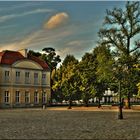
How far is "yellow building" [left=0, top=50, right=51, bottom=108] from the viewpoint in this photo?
216ft

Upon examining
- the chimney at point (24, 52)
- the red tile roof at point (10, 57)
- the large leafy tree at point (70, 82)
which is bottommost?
the large leafy tree at point (70, 82)

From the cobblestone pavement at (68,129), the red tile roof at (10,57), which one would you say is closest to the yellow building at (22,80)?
the red tile roof at (10,57)

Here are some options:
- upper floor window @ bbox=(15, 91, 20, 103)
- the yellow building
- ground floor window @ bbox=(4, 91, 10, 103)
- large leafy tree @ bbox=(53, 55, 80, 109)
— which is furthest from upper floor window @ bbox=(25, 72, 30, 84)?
large leafy tree @ bbox=(53, 55, 80, 109)

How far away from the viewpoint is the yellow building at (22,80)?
216ft

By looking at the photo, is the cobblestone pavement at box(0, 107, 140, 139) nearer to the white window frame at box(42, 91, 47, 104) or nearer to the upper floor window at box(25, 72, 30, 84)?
the upper floor window at box(25, 72, 30, 84)

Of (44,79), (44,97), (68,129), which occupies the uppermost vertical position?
(44,79)

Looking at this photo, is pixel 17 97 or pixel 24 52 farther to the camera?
pixel 24 52

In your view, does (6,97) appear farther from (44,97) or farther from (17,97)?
(44,97)

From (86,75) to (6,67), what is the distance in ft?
47.8

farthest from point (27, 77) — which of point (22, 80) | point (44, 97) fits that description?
point (44, 97)

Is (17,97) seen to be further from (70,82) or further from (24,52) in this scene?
(70,82)

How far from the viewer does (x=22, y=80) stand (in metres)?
68.4

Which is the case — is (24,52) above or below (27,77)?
above

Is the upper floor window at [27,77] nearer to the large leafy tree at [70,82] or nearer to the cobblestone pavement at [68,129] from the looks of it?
the large leafy tree at [70,82]
